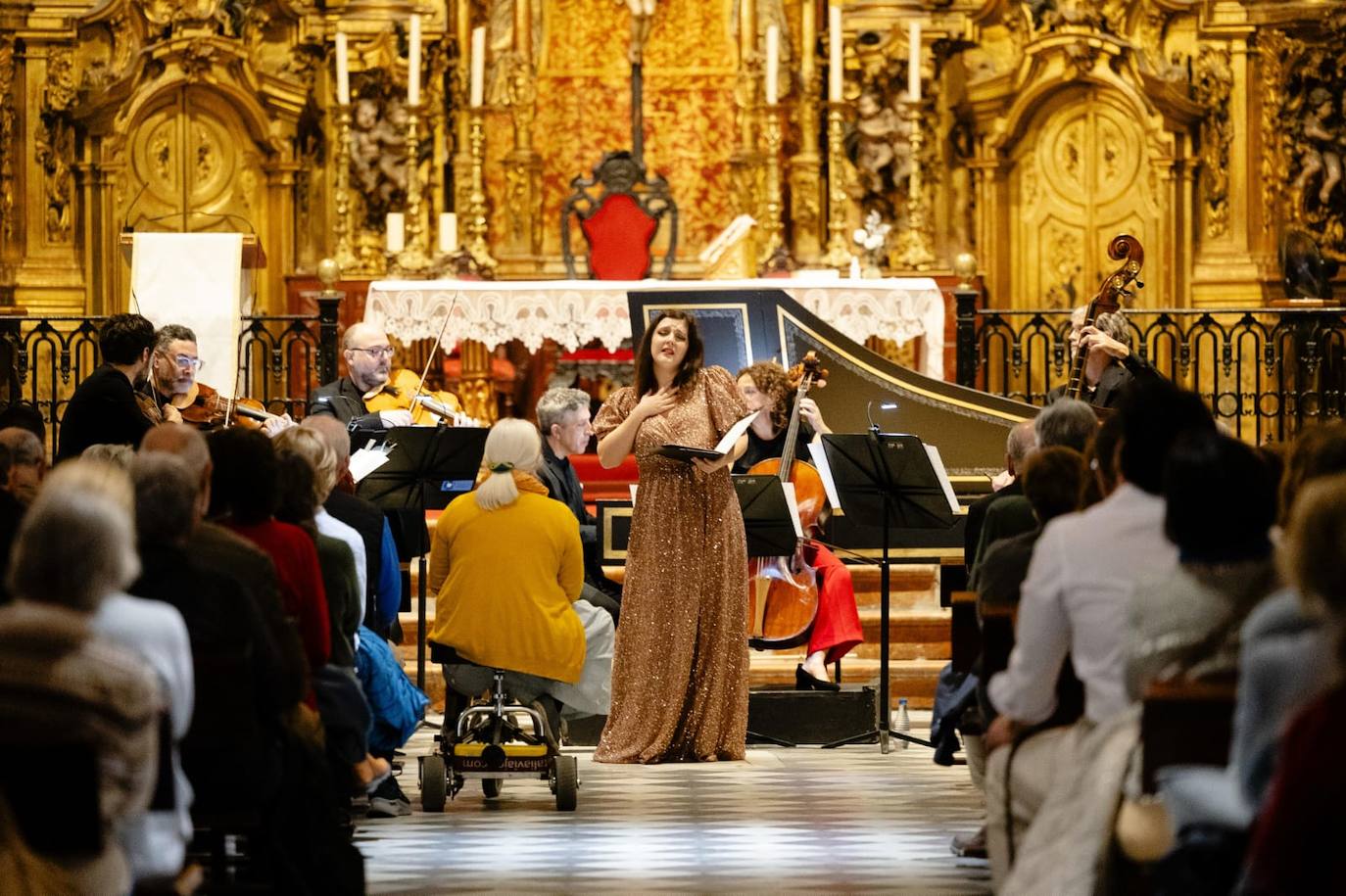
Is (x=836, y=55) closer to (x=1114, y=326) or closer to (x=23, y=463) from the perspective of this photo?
(x=1114, y=326)

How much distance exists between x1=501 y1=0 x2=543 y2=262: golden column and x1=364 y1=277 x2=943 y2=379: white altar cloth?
2.67 m

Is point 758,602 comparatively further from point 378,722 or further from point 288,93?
point 288,93

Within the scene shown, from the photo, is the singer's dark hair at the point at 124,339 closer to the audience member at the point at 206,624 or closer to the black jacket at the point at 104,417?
the black jacket at the point at 104,417

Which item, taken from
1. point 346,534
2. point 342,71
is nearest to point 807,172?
point 342,71

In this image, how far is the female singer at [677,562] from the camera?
26.2ft

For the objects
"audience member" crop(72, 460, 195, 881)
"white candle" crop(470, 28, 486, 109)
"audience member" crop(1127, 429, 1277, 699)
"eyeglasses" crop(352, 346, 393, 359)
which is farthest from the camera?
"white candle" crop(470, 28, 486, 109)

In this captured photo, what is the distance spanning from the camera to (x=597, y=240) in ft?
44.5

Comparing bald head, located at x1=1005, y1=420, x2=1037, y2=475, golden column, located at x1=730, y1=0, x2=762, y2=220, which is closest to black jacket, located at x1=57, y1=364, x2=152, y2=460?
bald head, located at x1=1005, y1=420, x2=1037, y2=475

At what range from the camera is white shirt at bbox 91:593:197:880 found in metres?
3.96

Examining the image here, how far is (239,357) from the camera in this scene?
11.9 meters

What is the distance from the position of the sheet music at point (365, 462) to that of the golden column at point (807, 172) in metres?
6.91

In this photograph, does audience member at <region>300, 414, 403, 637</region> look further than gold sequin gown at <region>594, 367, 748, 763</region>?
No

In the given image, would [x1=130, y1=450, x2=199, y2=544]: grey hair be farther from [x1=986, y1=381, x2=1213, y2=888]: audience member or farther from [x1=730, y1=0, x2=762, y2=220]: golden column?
[x1=730, y1=0, x2=762, y2=220]: golden column

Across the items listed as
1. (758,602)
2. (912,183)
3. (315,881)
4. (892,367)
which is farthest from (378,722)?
(912,183)
